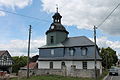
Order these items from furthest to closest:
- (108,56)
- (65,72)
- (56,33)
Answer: (108,56) → (56,33) → (65,72)

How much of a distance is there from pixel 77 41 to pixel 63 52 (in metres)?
3.67

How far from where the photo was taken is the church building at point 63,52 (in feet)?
113

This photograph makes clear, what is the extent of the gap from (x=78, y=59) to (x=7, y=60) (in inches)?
1237

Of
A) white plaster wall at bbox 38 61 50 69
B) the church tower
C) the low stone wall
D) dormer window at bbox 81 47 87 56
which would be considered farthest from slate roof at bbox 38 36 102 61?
the low stone wall

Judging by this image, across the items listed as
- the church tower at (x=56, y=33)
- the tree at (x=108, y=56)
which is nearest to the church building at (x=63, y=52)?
the church tower at (x=56, y=33)

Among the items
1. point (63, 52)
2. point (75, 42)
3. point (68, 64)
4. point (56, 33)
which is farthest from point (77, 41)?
point (56, 33)

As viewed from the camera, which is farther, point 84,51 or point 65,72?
point 84,51

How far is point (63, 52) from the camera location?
3762 centimetres

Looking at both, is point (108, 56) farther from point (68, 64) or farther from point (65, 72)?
point (65, 72)

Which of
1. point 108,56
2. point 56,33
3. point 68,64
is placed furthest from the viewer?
point 108,56

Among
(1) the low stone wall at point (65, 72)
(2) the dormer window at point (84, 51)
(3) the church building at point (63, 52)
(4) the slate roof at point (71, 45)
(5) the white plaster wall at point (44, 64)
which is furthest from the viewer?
(5) the white plaster wall at point (44, 64)

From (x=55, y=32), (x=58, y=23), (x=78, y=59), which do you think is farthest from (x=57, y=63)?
(x=58, y=23)

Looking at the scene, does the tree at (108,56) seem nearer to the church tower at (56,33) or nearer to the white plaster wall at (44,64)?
the church tower at (56,33)

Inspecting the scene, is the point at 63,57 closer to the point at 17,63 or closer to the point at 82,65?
the point at 82,65
